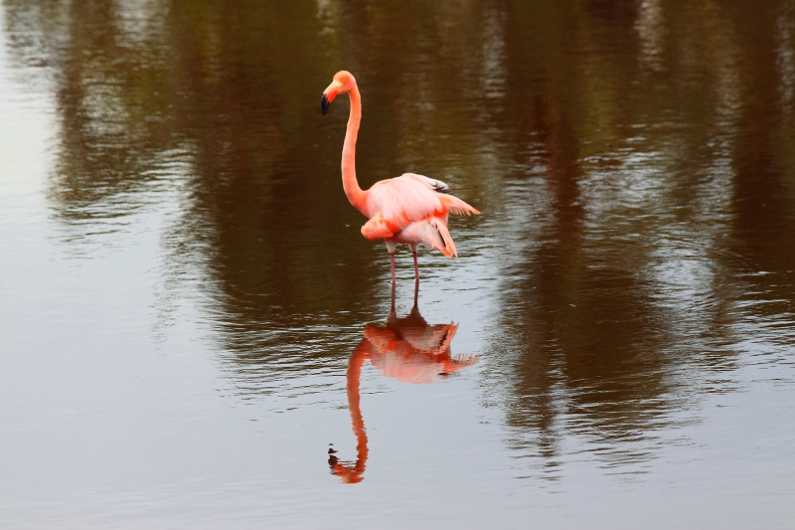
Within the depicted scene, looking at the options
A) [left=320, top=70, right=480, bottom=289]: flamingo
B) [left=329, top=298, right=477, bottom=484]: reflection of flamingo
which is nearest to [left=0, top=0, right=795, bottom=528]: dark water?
[left=329, top=298, right=477, bottom=484]: reflection of flamingo

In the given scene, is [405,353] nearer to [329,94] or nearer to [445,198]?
[445,198]

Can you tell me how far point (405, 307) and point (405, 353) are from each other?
0.97 m

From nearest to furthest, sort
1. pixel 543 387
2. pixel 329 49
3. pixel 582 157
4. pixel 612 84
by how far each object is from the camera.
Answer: pixel 543 387 < pixel 582 157 < pixel 612 84 < pixel 329 49

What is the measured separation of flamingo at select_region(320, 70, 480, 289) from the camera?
29.5 feet

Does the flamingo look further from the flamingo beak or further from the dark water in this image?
the dark water

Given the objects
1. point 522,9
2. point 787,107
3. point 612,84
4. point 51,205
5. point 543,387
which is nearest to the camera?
point 543,387

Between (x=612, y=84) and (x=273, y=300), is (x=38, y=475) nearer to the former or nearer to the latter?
(x=273, y=300)

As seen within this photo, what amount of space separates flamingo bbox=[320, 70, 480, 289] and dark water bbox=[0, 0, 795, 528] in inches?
19.2

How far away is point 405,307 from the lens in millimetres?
8922

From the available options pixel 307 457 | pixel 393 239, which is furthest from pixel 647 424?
pixel 393 239

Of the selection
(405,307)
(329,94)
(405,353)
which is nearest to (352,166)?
(329,94)

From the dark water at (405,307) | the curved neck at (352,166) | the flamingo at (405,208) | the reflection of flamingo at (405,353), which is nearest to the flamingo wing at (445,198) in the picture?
the flamingo at (405,208)

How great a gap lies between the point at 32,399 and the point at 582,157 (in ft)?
26.3

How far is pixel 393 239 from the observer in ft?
30.4
